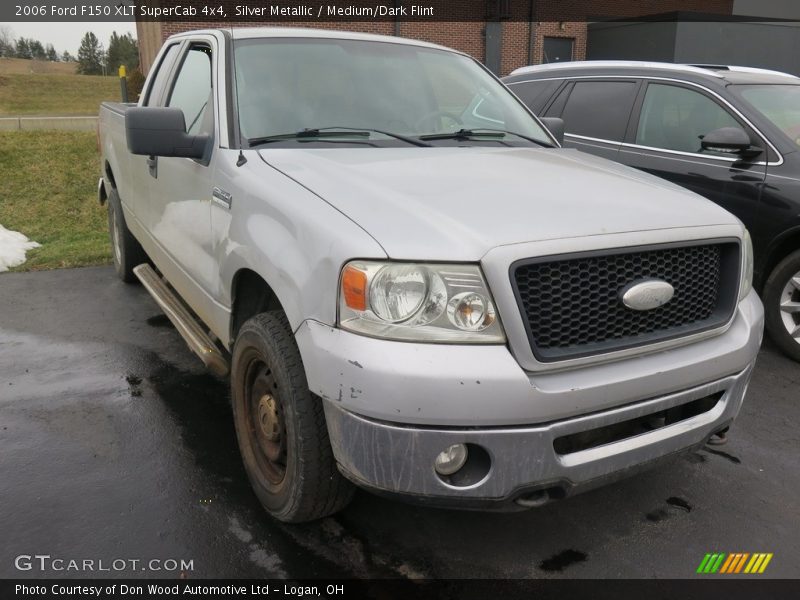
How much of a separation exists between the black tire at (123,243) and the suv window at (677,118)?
4.19 metres

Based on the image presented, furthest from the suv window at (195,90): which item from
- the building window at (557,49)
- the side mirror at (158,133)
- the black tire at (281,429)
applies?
the building window at (557,49)

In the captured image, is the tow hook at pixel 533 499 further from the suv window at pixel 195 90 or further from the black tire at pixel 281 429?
the suv window at pixel 195 90

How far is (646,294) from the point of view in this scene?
2264mm

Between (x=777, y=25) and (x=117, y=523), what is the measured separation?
93.5ft

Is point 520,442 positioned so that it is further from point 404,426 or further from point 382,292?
point 382,292

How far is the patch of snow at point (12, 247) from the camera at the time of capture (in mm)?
6770

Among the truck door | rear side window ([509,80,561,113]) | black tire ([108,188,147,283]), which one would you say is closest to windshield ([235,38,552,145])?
the truck door

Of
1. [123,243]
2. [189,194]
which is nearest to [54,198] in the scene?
[123,243]

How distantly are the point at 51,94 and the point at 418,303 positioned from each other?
1218 inches

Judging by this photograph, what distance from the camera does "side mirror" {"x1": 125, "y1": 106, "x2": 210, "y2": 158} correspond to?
3.00m

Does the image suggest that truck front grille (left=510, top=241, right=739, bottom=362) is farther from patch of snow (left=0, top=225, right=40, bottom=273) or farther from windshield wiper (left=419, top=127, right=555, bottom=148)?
patch of snow (left=0, top=225, right=40, bottom=273)

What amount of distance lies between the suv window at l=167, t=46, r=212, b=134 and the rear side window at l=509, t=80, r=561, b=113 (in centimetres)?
327

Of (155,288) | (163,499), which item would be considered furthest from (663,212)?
(155,288)

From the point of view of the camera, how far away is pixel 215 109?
3.17m
